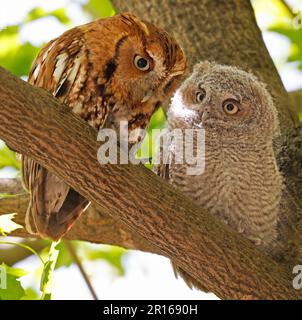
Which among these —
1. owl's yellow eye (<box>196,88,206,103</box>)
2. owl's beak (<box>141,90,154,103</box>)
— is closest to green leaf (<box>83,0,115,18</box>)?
owl's yellow eye (<box>196,88,206,103</box>)

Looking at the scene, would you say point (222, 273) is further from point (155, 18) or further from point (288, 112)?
point (155, 18)

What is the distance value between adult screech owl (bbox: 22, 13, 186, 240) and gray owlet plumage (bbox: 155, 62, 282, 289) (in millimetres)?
392

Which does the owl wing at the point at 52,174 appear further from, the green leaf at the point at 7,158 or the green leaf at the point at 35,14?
the green leaf at the point at 35,14

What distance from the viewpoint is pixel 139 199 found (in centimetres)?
232

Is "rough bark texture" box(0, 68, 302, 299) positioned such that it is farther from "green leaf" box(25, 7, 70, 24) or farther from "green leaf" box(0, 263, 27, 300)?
"green leaf" box(25, 7, 70, 24)

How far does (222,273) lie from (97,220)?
100cm

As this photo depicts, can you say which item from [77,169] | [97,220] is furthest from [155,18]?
[77,169]

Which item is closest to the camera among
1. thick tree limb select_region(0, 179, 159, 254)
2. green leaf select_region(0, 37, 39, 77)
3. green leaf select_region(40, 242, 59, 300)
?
green leaf select_region(40, 242, 59, 300)

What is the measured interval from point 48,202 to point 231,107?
2.91 ft

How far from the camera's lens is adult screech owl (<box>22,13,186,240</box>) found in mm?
2701

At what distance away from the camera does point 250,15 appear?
3.68m

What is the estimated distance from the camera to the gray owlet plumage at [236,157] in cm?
312

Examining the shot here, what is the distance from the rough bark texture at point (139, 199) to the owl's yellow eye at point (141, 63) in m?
0.50

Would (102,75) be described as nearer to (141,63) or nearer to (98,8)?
(141,63)
